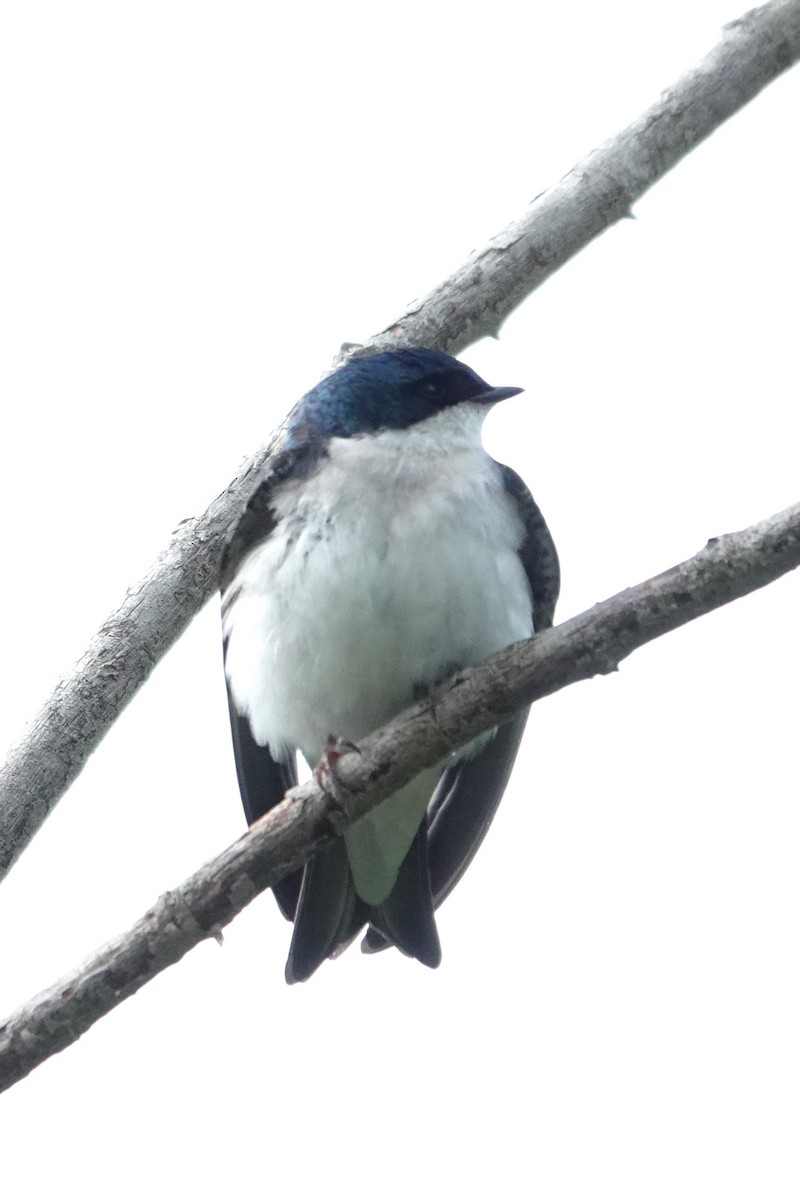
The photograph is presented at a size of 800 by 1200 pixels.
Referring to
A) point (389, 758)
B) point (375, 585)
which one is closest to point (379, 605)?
point (375, 585)

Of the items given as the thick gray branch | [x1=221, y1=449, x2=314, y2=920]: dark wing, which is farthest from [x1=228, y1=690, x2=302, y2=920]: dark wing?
the thick gray branch

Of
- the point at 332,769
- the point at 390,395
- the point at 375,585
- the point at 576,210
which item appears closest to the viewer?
the point at 332,769

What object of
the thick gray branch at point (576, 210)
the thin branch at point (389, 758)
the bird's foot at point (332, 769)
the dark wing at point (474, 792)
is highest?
the thick gray branch at point (576, 210)

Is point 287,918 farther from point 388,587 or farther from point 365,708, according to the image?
point 388,587

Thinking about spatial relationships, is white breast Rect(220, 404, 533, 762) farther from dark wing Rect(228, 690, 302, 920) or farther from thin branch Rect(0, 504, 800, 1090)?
thin branch Rect(0, 504, 800, 1090)

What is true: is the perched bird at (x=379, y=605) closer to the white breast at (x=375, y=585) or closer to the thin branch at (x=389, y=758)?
the white breast at (x=375, y=585)

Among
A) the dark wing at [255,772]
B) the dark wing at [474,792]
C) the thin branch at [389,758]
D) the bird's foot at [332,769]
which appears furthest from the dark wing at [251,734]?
the thin branch at [389,758]

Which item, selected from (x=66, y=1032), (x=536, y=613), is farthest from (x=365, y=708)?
(x=66, y=1032)

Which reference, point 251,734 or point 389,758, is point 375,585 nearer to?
point 389,758
